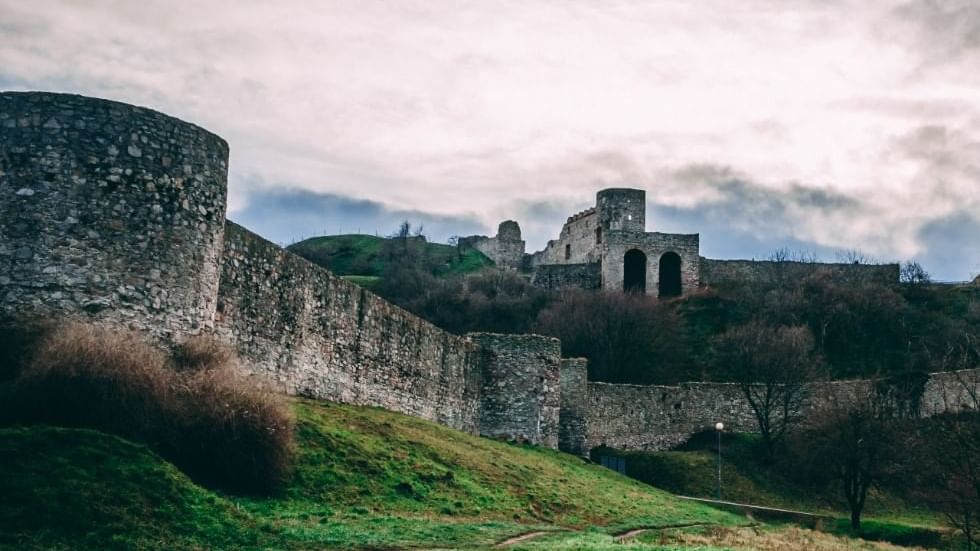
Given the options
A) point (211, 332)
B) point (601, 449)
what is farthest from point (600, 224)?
point (211, 332)

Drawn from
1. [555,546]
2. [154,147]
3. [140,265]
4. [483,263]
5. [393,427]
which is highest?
[483,263]

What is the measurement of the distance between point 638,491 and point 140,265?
20.9 m

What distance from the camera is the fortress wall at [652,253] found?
7775cm

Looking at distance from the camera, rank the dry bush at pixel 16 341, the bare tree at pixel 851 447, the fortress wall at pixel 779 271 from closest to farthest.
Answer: the dry bush at pixel 16 341 → the bare tree at pixel 851 447 → the fortress wall at pixel 779 271

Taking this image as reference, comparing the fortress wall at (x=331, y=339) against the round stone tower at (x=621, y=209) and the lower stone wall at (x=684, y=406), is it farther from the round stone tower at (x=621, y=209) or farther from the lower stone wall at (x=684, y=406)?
the round stone tower at (x=621, y=209)

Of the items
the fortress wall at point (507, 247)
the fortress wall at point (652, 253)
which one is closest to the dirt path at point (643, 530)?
the fortress wall at point (652, 253)

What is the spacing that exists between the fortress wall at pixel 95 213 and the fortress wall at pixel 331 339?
11.2ft

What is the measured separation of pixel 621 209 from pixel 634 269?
19.4ft

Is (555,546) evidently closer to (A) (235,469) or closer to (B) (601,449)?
(A) (235,469)

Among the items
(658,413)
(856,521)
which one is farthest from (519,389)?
(658,413)

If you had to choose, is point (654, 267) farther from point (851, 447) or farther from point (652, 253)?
point (851, 447)

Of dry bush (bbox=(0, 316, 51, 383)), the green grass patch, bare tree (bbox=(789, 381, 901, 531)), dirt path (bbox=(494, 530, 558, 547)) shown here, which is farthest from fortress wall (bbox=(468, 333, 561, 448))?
the green grass patch

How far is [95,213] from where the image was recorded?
688 inches

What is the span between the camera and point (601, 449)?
4722 centimetres
